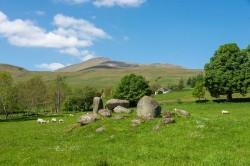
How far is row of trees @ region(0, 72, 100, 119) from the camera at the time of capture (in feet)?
295

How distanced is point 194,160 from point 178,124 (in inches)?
438

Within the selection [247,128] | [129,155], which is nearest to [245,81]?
[247,128]

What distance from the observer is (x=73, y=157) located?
2502 cm

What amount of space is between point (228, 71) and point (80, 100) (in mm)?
60682

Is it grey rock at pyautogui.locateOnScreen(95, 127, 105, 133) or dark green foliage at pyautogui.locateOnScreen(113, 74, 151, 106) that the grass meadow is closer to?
grey rock at pyautogui.locateOnScreen(95, 127, 105, 133)

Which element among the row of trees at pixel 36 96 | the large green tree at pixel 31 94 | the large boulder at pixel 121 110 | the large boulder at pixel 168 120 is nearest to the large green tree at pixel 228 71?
the large green tree at pixel 31 94

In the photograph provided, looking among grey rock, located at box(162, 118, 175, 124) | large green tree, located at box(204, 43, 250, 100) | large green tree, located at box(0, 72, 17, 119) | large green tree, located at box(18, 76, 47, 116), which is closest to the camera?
grey rock, located at box(162, 118, 175, 124)

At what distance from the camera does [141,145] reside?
1099 inches

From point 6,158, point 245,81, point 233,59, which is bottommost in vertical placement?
point 6,158

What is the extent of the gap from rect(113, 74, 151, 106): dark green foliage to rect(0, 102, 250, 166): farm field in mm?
79919

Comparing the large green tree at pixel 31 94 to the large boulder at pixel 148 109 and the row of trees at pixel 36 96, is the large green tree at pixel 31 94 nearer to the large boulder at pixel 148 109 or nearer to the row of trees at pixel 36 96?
the row of trees at pixel 36 96

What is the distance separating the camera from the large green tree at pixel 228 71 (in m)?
91.2

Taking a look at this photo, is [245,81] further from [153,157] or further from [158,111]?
[153,157]

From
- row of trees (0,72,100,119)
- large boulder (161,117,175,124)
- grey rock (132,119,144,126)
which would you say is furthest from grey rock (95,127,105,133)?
row of trees (0,72,100,119)
